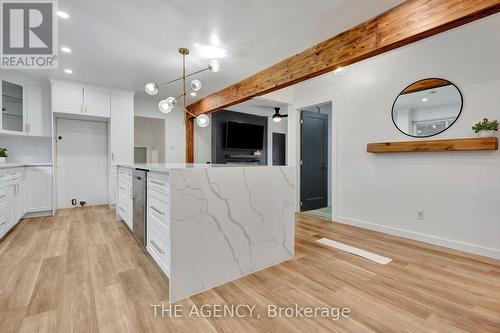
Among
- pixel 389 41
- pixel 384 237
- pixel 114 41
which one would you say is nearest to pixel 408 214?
pixel 384 237

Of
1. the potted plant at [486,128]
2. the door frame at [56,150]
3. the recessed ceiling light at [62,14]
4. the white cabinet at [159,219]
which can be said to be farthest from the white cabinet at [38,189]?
the potted plant at [486,128]

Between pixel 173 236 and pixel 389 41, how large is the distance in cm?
254

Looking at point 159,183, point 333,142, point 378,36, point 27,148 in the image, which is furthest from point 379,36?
point 27,148

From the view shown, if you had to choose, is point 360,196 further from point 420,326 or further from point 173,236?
point 173,236

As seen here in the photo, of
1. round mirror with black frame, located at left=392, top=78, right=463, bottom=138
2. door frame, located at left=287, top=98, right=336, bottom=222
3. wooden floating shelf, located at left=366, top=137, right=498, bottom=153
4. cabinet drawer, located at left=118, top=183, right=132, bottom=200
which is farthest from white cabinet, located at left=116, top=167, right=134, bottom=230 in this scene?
round mirror with black frame, located at left=392, top=78, right=463, bottom=138

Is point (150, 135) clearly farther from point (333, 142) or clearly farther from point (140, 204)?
point (333, 142)

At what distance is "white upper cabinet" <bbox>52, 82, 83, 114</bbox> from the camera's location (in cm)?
416

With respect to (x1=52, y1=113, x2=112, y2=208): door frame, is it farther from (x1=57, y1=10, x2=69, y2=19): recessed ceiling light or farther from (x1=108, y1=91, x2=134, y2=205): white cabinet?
(x1=57, y1=10, x2=69, y2=19): recessed ceiling light

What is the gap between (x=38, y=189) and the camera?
4.07m

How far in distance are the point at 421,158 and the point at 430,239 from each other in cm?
104

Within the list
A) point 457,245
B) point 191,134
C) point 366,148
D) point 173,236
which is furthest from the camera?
point 191,134

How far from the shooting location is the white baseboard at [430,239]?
8.21 ft

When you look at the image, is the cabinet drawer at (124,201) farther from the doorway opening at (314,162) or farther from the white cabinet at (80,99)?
the doorway opening at (314,162)

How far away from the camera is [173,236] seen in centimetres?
165
